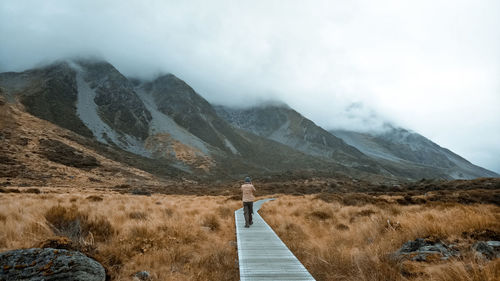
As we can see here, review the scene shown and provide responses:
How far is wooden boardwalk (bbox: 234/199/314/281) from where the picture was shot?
14.6ft

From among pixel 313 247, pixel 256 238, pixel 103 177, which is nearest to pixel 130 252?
pixel 256 238

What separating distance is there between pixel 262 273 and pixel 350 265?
67.5 inches

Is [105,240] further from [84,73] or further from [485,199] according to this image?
[84,73]

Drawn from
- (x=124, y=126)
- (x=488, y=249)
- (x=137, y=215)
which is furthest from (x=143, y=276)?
(x=124, y=126)

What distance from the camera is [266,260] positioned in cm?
540

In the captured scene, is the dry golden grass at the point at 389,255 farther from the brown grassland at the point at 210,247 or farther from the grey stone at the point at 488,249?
the grey stone at the point at 488,249

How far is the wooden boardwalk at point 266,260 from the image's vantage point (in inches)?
175

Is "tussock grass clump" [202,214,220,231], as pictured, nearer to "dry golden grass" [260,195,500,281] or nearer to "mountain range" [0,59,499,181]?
"dry golden grass" [260,195,500,281]

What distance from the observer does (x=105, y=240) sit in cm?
621

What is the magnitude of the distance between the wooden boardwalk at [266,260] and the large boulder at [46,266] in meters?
2.54

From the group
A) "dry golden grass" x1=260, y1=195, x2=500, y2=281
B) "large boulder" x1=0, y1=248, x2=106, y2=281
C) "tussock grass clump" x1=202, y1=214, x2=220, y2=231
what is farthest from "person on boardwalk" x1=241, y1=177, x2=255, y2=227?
"large boulder" x1=0, y1=248, x2=106, y2=281

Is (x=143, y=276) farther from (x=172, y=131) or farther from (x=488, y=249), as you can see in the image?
(x=172, y=131)

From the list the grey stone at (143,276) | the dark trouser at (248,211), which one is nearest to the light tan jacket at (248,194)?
the dark trouser at (248,211)

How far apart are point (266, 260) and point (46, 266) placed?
3.93 metres
